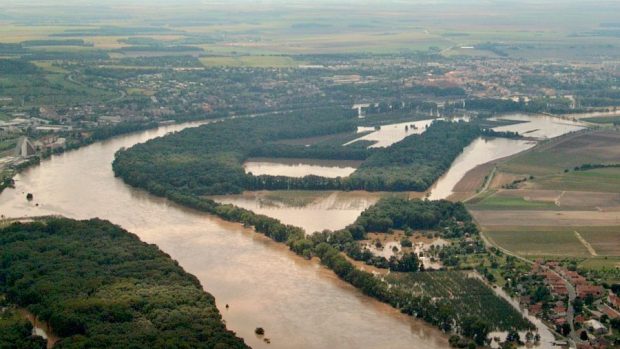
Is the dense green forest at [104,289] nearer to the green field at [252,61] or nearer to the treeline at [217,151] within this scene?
Answer: the treeline at [217,151]

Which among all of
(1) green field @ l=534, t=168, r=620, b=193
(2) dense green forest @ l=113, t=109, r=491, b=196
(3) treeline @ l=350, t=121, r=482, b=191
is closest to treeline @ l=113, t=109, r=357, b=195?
(2) dense green forest @ l=113, t=109, r=491, b=196

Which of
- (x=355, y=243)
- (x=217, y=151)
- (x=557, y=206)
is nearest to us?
(x=355, y=243)

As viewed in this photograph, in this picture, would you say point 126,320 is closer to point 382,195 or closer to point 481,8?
point 382,195

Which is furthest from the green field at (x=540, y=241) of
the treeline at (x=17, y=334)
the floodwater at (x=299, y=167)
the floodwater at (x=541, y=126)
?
the floodwater at (x=541, y=126)

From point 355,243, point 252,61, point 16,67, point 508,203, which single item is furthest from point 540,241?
point 252,61

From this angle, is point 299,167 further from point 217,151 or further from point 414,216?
point 414,216

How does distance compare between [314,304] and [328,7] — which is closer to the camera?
[314,304]

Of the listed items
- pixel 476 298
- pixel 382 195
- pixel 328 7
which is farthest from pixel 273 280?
pixel 328 7
